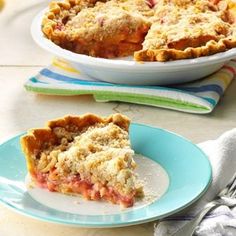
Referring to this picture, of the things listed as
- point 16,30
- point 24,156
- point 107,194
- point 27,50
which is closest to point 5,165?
point 24,156

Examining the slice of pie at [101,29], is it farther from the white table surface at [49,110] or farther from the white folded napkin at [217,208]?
the white folded napkin at [217,208]

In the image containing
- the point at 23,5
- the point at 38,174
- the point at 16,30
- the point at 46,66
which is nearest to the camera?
the point at 38,174

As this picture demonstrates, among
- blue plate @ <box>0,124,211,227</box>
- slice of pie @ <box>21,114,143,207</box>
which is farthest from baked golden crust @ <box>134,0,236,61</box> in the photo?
slice of pie @ <box>21,114,143,207</box>

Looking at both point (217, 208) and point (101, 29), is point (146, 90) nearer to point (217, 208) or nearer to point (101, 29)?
point (101, 29)

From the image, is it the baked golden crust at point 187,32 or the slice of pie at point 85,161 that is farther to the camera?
the baked golden crust at point 187,32

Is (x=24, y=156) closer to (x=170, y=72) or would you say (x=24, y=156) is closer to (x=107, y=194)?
(x=107, y=194)

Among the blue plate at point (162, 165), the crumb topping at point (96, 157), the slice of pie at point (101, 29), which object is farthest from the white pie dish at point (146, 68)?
the crumb topping at point (96, 157)

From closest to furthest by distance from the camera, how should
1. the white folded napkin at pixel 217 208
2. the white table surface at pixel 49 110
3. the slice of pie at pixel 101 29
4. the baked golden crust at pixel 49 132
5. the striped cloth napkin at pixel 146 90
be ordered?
the white folded napkin at pixel 217 208 → the baked golden crust at pixel 49 132 → the white table surface at pixel 49 110 → the striped cloth napkin at pixel 146 90 → the slice of pie at pixel 101 29
